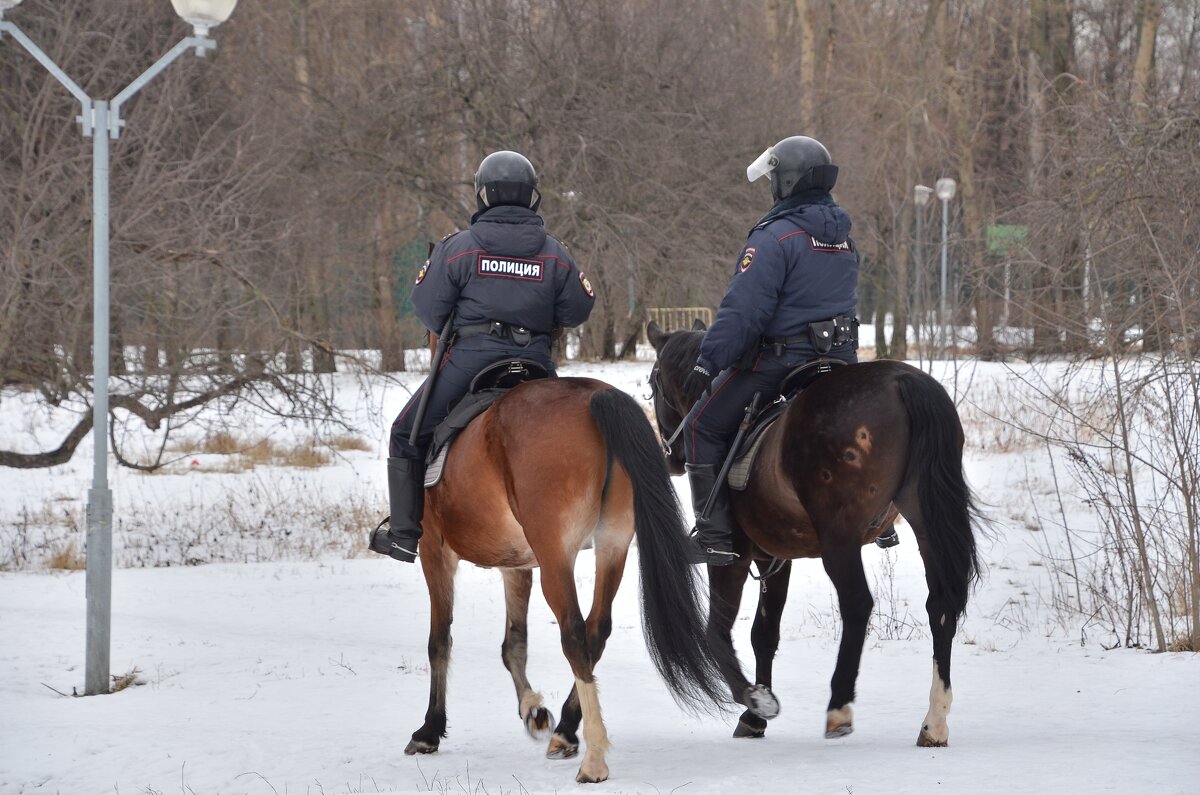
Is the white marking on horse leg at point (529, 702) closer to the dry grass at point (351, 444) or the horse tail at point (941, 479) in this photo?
the horse tail at point (941, 479)

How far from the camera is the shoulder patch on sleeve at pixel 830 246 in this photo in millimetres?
6000

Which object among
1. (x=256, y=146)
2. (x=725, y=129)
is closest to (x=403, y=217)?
(x=725, y=129)

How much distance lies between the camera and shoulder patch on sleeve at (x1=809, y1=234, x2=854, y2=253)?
236 inches

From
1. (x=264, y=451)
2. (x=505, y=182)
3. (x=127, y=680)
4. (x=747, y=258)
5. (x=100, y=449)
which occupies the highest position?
(x=505, y=182)

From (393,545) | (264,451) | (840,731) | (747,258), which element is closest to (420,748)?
(393,545)

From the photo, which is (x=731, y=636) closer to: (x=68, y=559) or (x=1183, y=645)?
(x=1183, y=645)

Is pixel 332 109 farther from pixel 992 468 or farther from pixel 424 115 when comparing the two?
pixel 992 468

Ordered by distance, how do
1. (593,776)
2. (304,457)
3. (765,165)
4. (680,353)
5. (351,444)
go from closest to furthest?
(593,776) < (765,165) < (680,353) < (304,457) < (351,444)

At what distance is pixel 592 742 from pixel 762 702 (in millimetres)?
880

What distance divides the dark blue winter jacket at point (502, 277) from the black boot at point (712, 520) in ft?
3.15

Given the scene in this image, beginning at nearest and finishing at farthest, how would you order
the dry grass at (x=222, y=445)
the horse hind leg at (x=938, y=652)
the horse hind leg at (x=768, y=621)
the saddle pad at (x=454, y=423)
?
the horse hind leg at (x=938, y=652)
the saddle pad at (x=454, y=423)
the horse hind leg at (x=768, y=621)
the dry grass at (x=222, y=445)

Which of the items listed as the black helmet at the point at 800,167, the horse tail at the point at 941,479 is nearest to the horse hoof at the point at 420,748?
the horse tail at the point at 941,479

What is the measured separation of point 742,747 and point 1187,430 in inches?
174

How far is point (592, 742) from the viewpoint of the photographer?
16.8 ft
